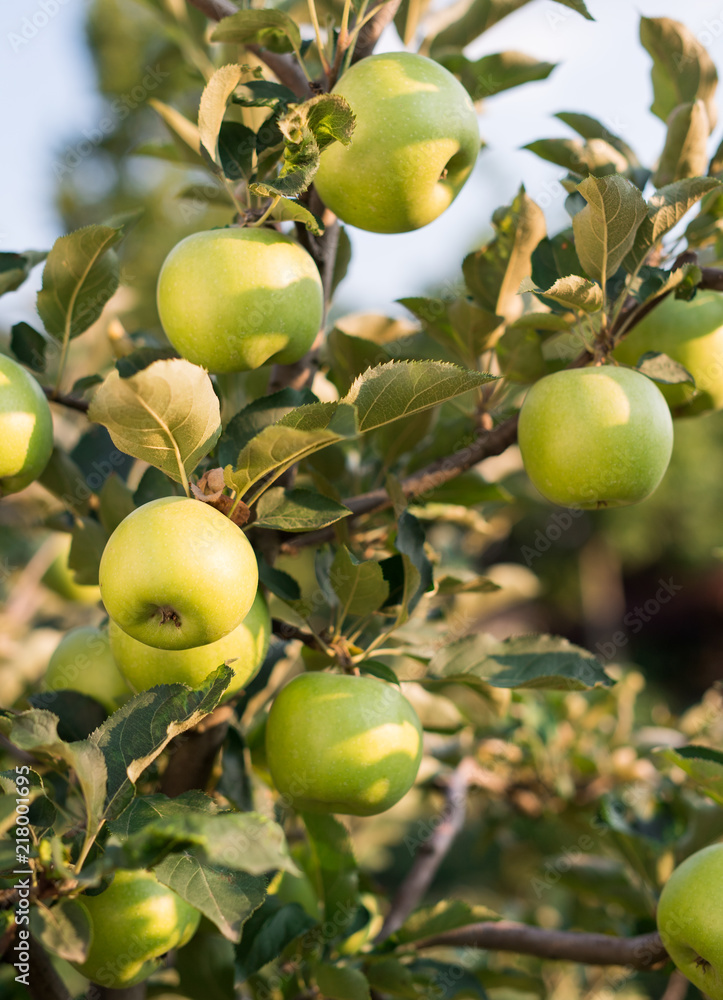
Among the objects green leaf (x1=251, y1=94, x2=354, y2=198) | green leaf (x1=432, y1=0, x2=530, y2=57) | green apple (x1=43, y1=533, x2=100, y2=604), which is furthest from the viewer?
green apple (x1=43, y1=533, x2=100, y2=604)

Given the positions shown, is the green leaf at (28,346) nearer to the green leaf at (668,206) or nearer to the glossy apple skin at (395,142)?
the glossy apple skin at (395,142)

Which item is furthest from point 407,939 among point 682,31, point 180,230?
point 180,230

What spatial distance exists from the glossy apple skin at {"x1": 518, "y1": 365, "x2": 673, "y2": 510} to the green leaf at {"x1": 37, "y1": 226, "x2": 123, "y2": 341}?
0.45m

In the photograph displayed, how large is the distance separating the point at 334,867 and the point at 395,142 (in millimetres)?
800

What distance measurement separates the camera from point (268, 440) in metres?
0.54

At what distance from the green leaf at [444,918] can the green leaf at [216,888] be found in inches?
16.5

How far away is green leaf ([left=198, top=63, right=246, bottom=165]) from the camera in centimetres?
61

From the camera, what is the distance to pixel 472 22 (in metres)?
0.89

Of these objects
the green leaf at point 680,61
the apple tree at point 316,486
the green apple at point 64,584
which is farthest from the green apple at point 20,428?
the green leaf at point 680,61

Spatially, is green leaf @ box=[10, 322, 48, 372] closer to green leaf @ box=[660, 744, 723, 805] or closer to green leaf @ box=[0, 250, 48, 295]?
green leaf @ box=[0, 250, 48, 295]

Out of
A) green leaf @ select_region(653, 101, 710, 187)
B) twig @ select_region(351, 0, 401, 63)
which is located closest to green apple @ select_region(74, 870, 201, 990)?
twig @ select_region(351, 0, 401, 63)

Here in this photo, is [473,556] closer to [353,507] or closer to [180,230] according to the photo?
[353,507]

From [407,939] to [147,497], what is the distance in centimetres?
60

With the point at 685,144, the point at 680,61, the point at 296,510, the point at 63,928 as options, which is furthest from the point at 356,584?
the point at 680,61
